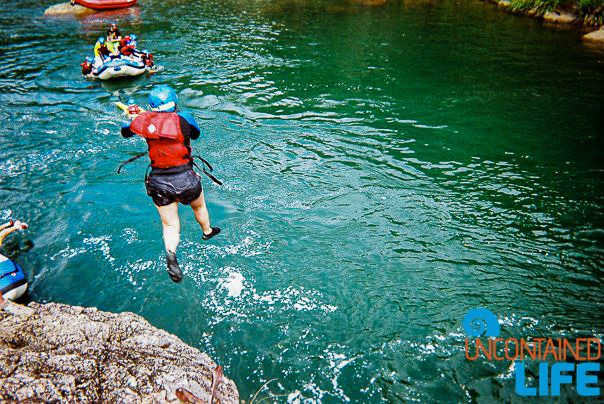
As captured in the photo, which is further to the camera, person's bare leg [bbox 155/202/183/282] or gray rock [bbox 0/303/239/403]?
person's bare leg [bbox 155/202/183/282]

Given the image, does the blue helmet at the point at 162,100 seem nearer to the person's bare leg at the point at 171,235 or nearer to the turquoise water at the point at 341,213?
the person's bare leg at the point at 171,235

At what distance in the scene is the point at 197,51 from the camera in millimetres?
18844

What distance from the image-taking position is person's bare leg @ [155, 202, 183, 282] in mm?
5340

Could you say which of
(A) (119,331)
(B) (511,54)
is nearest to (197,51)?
(B) (511,54)

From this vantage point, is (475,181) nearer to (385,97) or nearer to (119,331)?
(385,97)

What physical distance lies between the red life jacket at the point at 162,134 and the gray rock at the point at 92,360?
6.99ft

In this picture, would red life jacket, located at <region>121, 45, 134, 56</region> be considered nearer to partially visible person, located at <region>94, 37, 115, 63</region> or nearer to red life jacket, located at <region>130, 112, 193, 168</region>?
partially visible person, located at <region>94, 37, 115, 63</region>

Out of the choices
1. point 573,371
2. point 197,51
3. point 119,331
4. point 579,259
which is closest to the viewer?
point 119,331

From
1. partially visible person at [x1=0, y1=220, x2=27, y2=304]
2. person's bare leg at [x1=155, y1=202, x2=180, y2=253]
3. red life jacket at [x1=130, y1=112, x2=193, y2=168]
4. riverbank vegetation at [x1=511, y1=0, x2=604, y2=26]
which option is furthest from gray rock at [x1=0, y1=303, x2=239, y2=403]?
riverbank vegetation at [x1=511, y1=0, x2=604, y2=26]

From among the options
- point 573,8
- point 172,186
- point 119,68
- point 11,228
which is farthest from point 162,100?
point 573,8

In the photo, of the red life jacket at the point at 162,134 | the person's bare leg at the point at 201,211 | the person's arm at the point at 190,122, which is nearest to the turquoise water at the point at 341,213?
the person's bare leg at the point at 201,211

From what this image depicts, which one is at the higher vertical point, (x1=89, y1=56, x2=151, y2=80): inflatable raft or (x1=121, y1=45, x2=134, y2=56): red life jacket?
(x1=121, y1=45, x2=134, y2=56): red life jacket

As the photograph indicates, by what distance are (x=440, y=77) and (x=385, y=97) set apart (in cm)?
324

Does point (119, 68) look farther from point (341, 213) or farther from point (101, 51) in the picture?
point (341, 213)
